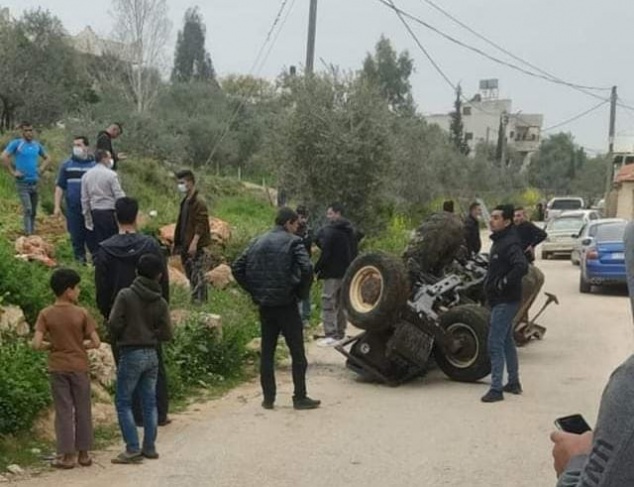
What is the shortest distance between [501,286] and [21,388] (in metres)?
4.68

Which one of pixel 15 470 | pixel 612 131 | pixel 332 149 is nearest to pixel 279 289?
pixel 15 470

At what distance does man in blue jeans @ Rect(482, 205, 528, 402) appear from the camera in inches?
366

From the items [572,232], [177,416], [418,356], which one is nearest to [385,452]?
[177,416]

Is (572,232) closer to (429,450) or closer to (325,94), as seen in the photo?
(325,94)

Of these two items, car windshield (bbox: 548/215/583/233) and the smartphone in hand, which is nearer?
the smartphone in hand

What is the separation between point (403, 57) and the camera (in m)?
82.3

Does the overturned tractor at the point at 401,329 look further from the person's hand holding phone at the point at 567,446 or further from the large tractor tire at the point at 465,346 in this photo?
the person's hand holding phone at the point at 567,446

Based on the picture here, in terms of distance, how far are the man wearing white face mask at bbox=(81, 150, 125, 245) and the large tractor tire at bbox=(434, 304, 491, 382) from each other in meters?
4.06

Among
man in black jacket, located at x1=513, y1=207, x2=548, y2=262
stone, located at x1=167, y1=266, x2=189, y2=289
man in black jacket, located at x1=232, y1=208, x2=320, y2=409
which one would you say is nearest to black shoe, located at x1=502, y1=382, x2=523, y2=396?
man in black jacket, located at x1=232, y1=208, x2=320, y2=409

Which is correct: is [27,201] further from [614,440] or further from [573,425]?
[614,440]

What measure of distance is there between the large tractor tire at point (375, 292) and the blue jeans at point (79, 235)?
11.2 ft

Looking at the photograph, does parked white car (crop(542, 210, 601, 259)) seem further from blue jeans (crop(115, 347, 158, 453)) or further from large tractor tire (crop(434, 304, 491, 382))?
blue jeans (crop(115, 347, 158, 453))

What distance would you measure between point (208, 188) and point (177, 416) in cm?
2062

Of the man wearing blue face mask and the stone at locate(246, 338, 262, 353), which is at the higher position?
the man wearing blue face mask
